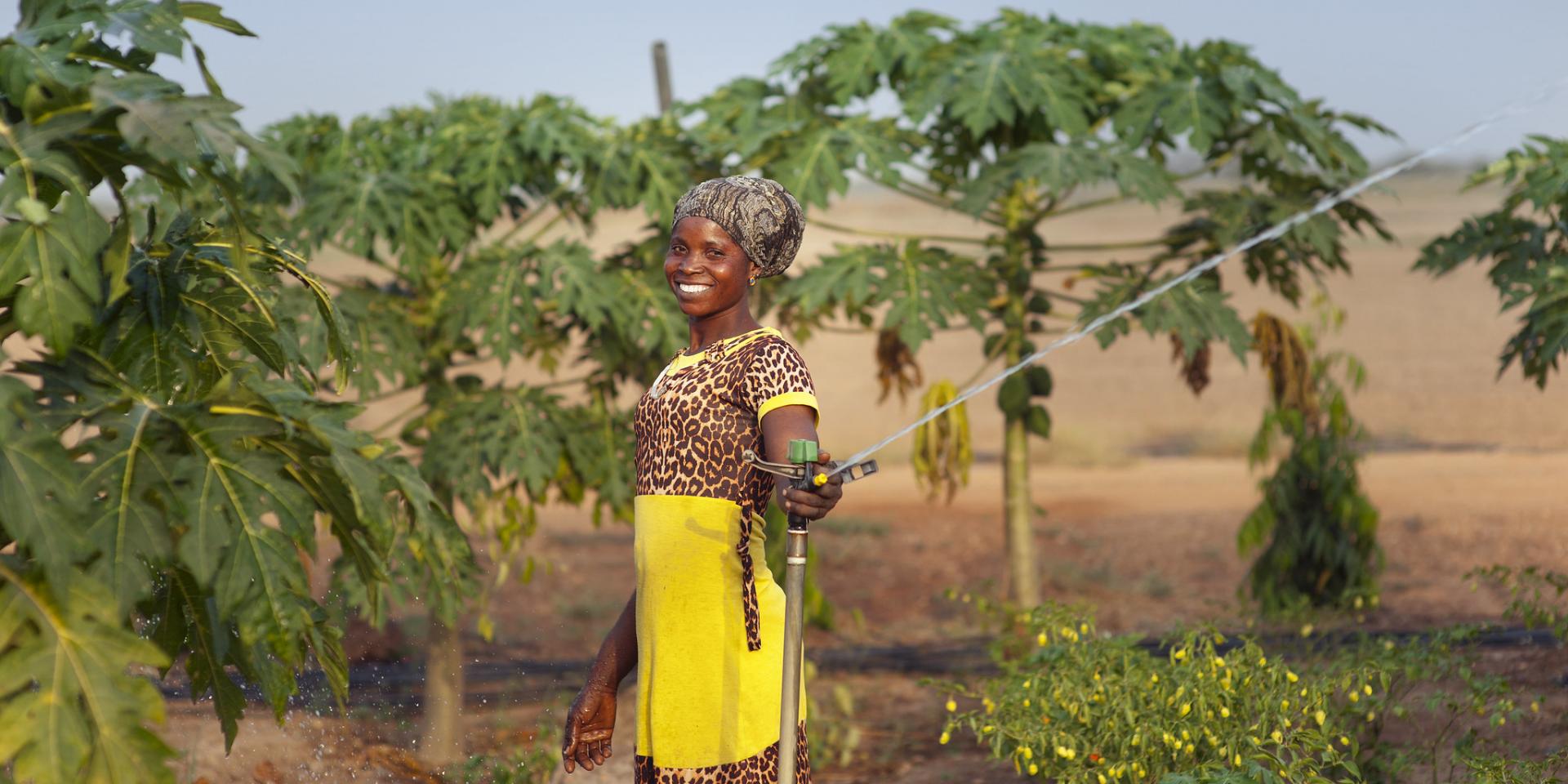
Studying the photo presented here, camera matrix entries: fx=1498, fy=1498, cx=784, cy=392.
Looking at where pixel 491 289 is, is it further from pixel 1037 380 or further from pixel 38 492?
pixel 38 492

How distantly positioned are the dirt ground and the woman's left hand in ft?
9.48

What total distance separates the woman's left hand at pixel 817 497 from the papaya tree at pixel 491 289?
3.22m

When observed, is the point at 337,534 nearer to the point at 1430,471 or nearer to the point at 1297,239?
the point at 1297,239

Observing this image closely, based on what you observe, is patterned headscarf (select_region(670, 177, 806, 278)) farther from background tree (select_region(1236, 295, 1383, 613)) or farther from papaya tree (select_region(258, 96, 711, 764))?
background tree (select_region(1236, 295, 1383, 613))

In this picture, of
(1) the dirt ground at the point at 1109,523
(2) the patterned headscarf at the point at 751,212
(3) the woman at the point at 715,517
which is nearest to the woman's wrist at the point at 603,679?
(3) the woman at the point at 715,517

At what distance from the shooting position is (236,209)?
2.34m

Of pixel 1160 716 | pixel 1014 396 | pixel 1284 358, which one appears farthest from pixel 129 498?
pixel 1284 358

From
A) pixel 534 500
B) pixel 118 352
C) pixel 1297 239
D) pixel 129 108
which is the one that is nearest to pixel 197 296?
pixel 118 352

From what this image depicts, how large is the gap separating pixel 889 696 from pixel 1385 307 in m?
26.1

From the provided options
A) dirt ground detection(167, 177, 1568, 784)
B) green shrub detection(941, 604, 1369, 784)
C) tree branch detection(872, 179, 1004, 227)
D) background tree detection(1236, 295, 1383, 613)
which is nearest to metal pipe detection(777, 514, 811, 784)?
green shrub detection(941, 604, 1369, 784)

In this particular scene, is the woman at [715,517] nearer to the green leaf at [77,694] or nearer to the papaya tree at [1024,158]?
the green leaf at [77,694]

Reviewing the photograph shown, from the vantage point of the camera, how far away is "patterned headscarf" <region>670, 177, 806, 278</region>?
2.67 meters

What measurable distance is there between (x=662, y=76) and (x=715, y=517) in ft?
20.6

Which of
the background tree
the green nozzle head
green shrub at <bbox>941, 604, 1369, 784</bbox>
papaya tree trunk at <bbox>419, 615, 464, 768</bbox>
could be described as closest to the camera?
the green nozzle head
